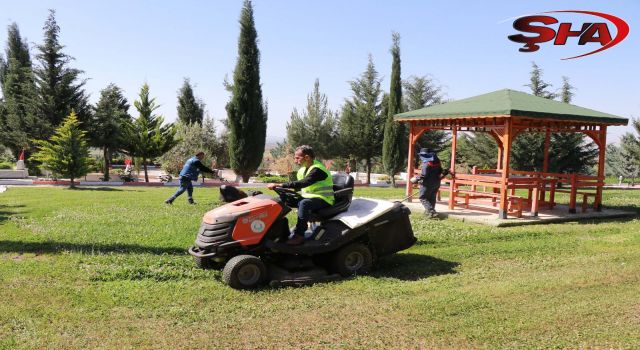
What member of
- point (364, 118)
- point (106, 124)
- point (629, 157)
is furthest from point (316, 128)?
point (629, 157)

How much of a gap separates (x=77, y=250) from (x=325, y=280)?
3956mm

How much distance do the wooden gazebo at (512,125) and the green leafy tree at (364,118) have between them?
42.8 ft

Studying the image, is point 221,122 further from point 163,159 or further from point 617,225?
point 617,225

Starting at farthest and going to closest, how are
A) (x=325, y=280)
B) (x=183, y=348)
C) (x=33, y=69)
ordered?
(x=33, y=69) → (x=325, y=280) → (x=183, y=348)

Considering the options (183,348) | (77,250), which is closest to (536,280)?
(183,348)

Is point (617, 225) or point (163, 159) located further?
point (163, 159)

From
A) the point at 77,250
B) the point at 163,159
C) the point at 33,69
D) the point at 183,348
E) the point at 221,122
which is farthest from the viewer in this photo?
the point at 221,122

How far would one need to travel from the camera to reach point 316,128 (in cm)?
2928

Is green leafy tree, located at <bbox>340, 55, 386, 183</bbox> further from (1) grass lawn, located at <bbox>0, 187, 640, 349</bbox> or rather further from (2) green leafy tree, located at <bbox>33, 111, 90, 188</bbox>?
(1) grass lawn, located at <bbox>0, 187, 640, 349</bbox>

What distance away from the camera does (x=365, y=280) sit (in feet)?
20.1

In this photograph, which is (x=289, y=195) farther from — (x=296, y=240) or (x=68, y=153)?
(x=68, y=153)

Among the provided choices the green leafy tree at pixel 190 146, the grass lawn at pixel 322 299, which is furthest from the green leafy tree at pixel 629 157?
the green leafy tree at pixel 190 146

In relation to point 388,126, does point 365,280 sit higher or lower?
lower

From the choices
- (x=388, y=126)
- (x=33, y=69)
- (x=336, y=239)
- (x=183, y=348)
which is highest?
(x=33, y=69)
